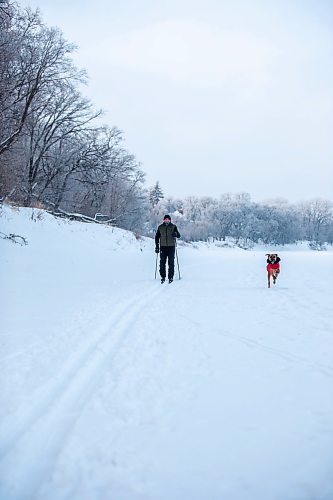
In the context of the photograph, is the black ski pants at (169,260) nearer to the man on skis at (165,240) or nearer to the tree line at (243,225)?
the man on skis at (165,240)

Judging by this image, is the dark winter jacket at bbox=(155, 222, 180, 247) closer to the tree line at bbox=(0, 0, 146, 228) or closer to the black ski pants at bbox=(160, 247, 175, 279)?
the black ski pants at bbox=(160, 247, 175, 279)

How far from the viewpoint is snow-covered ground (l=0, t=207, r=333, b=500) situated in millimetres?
1811

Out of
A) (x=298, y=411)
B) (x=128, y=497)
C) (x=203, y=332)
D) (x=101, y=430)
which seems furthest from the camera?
(x=203, y=332)

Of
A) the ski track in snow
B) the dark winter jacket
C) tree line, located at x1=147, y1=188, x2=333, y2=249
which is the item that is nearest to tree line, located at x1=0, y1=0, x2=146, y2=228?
the dark winter jacket

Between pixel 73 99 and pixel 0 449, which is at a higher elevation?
pixel 73 99

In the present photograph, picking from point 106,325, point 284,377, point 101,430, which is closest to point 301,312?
point 284,377

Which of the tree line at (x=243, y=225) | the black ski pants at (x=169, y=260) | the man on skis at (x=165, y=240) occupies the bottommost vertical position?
the black ski pants at (x=169, y=260)

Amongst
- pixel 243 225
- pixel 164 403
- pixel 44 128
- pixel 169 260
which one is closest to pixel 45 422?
pixel 164 403

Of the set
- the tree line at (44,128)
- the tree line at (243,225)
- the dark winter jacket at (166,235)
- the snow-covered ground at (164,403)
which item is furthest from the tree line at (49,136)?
the tree line at (243,225)

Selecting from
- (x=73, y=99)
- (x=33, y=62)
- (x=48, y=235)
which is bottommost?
(x=48, y=235)

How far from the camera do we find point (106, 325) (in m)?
5.01

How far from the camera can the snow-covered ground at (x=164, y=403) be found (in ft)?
Result: 5.94

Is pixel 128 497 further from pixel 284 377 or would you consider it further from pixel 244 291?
pixel 244 291

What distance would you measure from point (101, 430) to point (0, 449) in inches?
25.5
